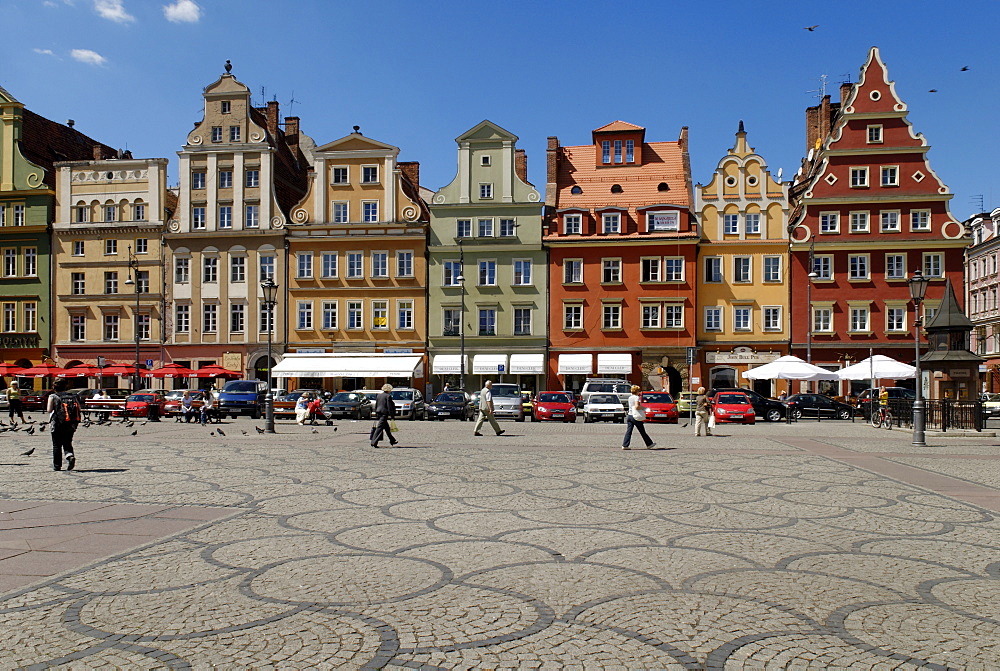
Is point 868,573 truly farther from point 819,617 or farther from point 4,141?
point 4,141

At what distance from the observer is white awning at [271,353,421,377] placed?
2042 inches

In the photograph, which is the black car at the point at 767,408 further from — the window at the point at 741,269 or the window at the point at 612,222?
the window at the point at 612,222

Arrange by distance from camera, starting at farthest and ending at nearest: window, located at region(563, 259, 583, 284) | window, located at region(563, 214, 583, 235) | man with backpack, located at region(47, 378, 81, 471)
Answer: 1. window, located at region(563, 214, 583, 235)
2. window, located at region(563, 259, 583, 284)
3. man with backpack, located at region(47, 378, 81, 471)

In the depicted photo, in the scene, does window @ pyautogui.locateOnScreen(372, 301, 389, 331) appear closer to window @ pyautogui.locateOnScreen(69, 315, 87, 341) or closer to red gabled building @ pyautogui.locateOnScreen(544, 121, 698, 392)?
red gabled building @ pyautogui.locateOnScreen(544, 121, 698, 392)

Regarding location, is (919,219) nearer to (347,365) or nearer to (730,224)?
(730,224)

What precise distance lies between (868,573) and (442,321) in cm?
4704

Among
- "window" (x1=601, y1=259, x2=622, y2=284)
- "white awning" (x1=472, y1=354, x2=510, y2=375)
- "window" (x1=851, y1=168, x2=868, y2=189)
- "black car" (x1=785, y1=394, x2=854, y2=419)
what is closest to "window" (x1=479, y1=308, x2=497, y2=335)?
"white awning" (x1=472, y1=354, x2=510, y2=375)

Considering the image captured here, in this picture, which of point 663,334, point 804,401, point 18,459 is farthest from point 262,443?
point 663,334

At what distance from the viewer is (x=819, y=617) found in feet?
20.8

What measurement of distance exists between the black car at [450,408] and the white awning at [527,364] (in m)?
11.9

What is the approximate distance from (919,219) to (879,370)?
16.5 metres

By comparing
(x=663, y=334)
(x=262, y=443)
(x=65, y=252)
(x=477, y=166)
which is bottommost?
(x=262, y=443)

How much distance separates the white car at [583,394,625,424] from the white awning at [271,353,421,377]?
14979 millimetres

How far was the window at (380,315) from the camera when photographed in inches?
2151
